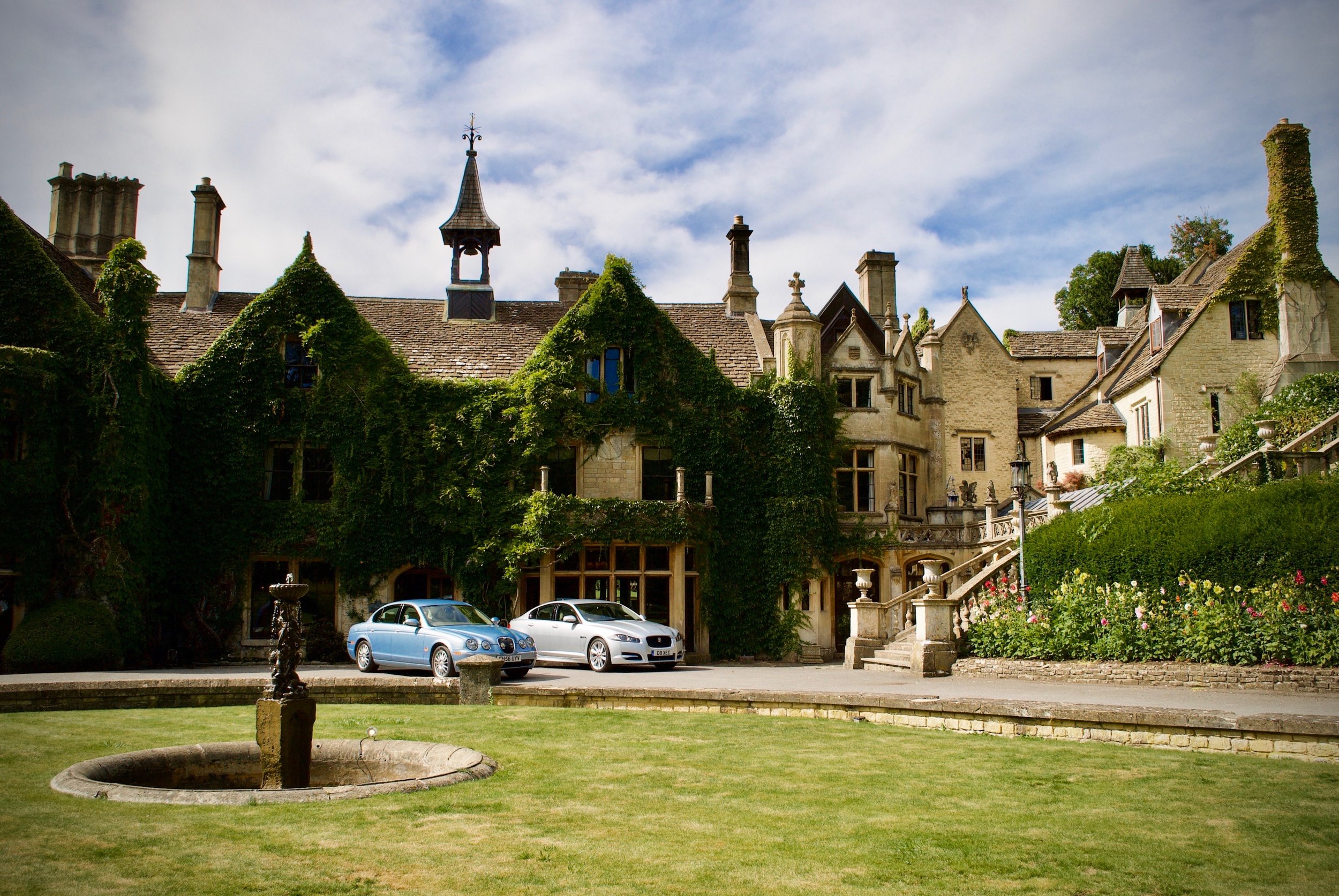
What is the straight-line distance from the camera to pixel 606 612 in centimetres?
2100

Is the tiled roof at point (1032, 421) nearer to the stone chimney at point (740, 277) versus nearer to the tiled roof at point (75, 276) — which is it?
the stone chimney at point (740, 277)

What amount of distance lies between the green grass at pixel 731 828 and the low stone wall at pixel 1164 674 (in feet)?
20.1

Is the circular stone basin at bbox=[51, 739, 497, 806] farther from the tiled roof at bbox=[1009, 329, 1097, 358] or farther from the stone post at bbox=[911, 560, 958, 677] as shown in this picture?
the tiled roof at bbox=[1009, 329, 1097, 358]

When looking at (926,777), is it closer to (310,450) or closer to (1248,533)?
(1248,533)

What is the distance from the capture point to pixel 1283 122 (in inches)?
1246

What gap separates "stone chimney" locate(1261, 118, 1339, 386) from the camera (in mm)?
Answer: 30719

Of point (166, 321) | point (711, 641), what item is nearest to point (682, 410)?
point (711, 641)

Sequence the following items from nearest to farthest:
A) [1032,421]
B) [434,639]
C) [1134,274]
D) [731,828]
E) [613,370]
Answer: [731,828]
[434,639]
[613,370]
[1032,421]
[1134,274]

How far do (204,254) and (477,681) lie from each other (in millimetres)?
22212

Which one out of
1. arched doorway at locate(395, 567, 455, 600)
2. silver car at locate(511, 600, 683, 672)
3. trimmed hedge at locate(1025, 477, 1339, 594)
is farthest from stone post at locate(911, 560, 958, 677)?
arched doorway at locate(395, 567, 455, 600)

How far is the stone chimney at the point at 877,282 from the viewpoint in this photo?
1393 inches

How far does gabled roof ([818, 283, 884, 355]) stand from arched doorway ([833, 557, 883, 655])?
21.1ft

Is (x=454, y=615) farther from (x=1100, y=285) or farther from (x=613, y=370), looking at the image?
(x=1100, y=285)

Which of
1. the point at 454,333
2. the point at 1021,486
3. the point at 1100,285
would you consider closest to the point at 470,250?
the point at 454,333
